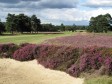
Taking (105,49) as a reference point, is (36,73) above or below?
below

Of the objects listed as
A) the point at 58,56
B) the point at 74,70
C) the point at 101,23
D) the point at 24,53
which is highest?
the point at 101,23

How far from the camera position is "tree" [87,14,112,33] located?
100125 mm

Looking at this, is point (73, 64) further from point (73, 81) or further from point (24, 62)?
point (24, 62)

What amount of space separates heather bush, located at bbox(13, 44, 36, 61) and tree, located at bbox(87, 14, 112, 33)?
6922cm

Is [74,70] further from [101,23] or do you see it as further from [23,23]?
[23,23]

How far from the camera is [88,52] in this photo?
78.9ft

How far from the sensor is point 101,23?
333ft

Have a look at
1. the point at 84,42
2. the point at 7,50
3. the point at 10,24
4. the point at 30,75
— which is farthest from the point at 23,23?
the point at 30,75

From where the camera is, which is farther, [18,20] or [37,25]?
[37,25]

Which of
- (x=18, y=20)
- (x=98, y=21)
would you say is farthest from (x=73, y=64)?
(x=18, y=20)

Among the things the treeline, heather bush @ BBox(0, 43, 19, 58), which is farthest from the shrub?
the treeline

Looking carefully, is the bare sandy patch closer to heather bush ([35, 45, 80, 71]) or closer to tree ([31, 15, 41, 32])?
heather bush ([35, 45, 80, 71])

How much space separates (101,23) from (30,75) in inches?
3143

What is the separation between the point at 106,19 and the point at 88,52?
79336 millimetres
